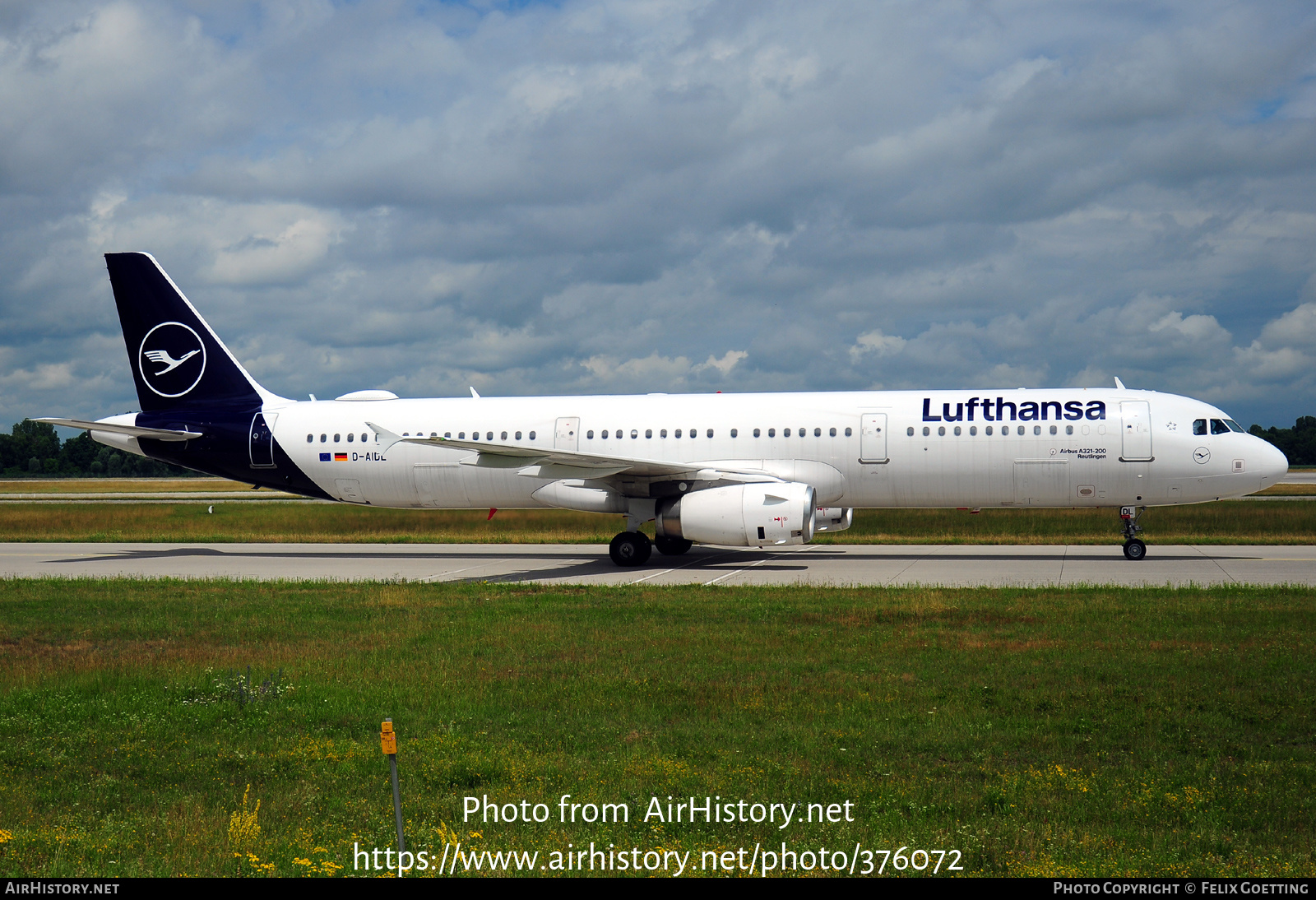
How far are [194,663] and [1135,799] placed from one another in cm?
1050

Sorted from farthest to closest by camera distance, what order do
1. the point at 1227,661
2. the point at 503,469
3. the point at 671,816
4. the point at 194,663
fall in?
the point at 503,469 < the point at 194,663 < the point at 1227,661 < the point at 671,816

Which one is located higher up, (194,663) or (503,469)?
(503,469)

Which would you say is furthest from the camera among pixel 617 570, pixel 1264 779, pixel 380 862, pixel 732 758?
pixel 617 570

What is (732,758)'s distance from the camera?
811 cm

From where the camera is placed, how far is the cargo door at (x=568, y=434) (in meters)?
27.2

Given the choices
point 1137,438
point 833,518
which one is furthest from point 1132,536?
point 833,518

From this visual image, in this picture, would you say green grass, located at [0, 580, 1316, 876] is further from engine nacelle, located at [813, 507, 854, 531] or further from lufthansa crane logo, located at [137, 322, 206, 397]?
lufthansa crane logo, located at [137, 322, 206, 397]

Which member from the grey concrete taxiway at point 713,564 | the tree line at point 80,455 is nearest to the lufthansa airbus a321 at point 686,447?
the grey concrete taxiway at point 713,564

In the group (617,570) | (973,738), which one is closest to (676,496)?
(617,570)

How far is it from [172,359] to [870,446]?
20240 mm

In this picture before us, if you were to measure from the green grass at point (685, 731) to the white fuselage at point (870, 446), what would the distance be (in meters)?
8.30

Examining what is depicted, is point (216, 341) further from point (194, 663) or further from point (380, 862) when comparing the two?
point (380, 862)

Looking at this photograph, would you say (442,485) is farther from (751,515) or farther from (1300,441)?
(1300,441)

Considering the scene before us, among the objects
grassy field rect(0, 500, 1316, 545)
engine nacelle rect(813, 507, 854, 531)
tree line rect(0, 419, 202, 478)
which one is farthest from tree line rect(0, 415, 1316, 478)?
engine nacelle rect(813, 507, 854, 531)
